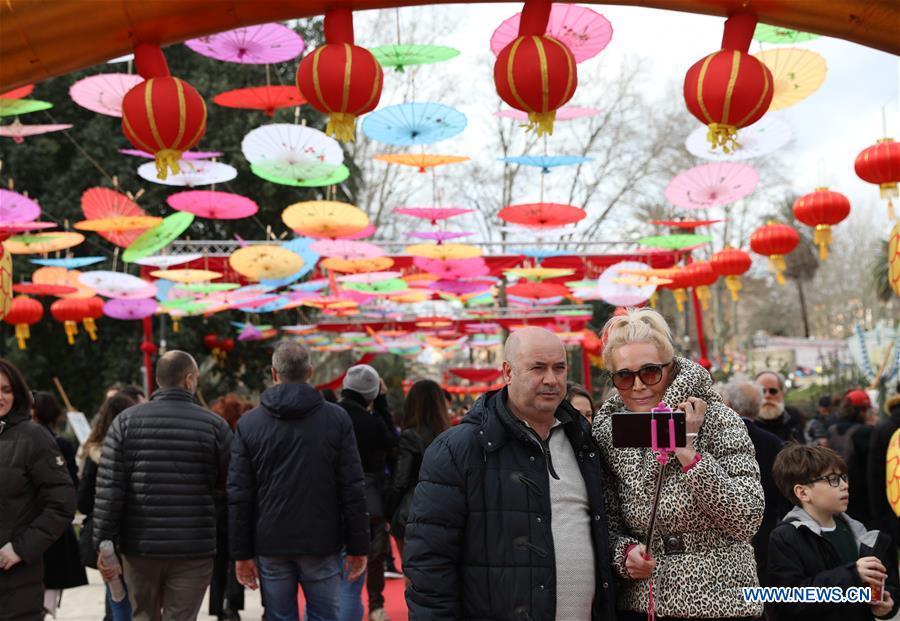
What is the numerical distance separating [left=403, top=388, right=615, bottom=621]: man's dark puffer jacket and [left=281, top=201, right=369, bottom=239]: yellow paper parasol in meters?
9.00

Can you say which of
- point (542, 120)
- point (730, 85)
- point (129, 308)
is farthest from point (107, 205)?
point (730, 85)

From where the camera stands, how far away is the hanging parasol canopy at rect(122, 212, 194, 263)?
11422mm

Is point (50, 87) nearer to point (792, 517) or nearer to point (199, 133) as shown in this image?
point (199, 133)

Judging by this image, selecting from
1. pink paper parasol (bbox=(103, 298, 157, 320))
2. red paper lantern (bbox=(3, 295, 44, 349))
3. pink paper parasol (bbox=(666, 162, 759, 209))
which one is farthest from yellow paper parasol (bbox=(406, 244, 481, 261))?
red paper lantern (bbox=(3, 295, 44, 349))

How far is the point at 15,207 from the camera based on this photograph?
10695 millimetres

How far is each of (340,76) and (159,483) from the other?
229 cm

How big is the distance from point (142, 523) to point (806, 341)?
5673 centimetres

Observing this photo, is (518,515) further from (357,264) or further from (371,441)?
(357,264)

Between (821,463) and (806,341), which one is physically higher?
(806,341)

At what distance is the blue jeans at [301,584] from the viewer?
17.0 ft

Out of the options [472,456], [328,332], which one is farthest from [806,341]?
[472,456]

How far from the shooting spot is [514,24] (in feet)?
21.8

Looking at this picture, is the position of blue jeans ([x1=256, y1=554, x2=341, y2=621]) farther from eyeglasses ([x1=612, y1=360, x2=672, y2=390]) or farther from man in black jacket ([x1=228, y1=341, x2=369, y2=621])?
eyeglasses ([x1=612, y1=360, x2=672, y2=390])

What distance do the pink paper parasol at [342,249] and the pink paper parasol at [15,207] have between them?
3934mm
